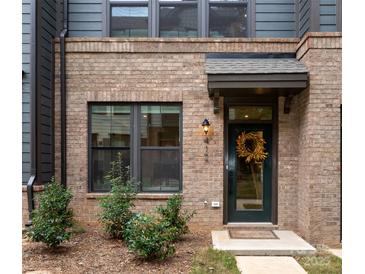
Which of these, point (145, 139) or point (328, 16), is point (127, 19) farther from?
point (328, 16)

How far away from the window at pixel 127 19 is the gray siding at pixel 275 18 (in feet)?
7.64

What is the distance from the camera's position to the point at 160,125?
7.17 metres

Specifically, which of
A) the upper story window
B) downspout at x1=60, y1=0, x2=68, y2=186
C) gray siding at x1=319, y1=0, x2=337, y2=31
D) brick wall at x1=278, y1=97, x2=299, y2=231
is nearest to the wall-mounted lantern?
brick wall at x1=278, y1=97, x2=299, y2=231

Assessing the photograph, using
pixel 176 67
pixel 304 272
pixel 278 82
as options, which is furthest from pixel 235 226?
pixel 176 67

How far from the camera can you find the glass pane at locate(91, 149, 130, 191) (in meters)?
7.21

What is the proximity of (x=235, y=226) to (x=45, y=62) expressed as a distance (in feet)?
15.7

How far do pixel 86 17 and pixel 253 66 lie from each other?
3527 mm

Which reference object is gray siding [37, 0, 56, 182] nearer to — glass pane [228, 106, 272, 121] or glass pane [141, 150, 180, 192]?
glass pane [141, 150, 180, 192]

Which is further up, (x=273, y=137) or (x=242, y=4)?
(x=242, y=4)

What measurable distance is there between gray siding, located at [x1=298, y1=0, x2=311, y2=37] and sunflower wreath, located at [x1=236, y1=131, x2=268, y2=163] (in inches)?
85.0

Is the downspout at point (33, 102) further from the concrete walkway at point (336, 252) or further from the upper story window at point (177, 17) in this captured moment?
the concrete walkway at point (336, 252)

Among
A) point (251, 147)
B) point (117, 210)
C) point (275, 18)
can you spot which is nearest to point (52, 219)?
point (117, 210)

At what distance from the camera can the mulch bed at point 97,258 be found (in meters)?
4.68

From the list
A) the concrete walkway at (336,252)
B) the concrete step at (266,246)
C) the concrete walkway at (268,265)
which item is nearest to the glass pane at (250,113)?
the concrete step at (266,246)
